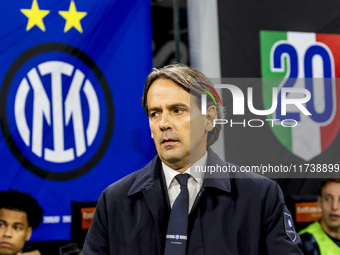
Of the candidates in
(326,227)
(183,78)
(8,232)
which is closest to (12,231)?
(8,232)

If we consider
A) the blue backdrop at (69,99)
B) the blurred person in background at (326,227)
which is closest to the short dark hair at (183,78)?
the blue backdrop at (69,99)

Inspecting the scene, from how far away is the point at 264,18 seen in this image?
3502 mm

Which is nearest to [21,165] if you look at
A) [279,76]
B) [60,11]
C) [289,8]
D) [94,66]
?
[94,66]

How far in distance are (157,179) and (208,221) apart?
25 cm

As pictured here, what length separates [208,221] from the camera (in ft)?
5.62

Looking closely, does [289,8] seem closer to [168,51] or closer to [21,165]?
[168,51]

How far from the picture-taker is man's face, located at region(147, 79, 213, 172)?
5.91 feet

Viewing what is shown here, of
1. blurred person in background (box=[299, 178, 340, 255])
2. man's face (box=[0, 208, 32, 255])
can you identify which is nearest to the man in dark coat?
man's face (box=[0, 208, 32, 255])

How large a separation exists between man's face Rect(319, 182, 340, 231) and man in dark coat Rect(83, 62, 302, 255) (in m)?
1.72

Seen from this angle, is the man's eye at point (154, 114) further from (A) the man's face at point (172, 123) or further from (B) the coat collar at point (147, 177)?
(B) the coat collar at point (147, 177)

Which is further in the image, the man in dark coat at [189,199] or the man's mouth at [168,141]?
the man's mouth at [168,141]

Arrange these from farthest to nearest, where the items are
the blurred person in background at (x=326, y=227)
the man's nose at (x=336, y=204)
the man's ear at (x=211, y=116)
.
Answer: the man's nose at (x=336, y=204) → the blurred person in background at (x=326, y=227) → the man's ear at (x=211, y=116)

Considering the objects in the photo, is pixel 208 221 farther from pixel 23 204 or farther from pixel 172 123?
pixel 23 204

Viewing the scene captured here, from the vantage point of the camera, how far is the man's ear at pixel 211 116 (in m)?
1.99
